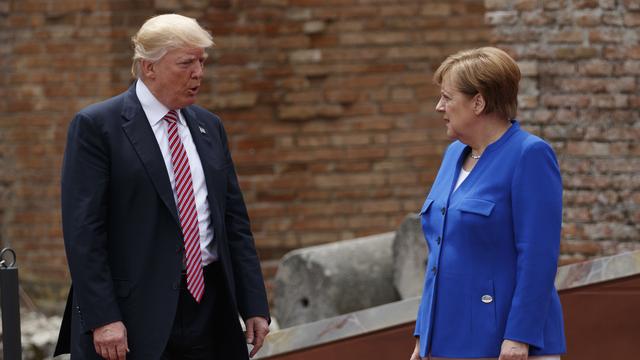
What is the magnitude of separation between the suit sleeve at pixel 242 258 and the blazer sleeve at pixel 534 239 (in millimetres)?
948

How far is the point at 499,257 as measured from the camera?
3.42 metres

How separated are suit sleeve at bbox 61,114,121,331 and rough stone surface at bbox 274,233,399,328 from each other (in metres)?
3.67

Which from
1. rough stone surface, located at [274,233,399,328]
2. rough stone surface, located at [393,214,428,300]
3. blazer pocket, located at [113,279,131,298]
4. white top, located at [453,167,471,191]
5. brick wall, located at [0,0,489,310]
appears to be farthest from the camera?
brick wall, located at [0,0,489,310]

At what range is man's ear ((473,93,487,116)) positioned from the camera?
3.48m

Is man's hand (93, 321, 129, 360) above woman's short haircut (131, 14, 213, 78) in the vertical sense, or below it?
below

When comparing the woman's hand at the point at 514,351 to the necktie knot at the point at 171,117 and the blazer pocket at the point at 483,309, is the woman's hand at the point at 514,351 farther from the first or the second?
the necktie knot at the point at 171,117

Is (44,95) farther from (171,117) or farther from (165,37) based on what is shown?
(165,37)

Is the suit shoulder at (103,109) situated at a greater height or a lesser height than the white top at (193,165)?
greater

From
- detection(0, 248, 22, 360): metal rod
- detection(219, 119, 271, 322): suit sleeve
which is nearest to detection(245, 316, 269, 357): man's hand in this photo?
detection(219, 119, 271, 322): suit sleeve

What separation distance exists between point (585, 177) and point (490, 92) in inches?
129

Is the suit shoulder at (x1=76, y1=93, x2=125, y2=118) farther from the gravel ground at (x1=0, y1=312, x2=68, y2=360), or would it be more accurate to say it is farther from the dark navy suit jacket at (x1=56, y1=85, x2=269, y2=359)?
the gravel ground at (x1=0, y1=312, x2=68, y2=360)

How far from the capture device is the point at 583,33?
6.57m

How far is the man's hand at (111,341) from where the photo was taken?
3607mm

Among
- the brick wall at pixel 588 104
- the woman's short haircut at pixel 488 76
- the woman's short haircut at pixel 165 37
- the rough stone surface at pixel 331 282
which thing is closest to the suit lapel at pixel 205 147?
the woman's short haircut at pixel 165 37
